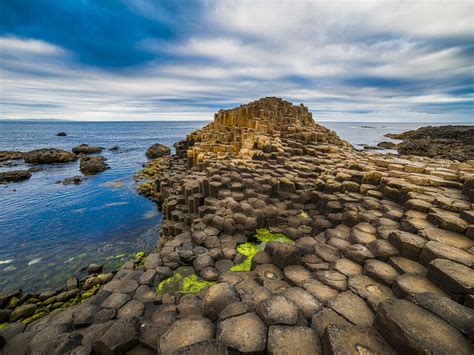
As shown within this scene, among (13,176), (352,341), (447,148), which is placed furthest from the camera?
(447,148)

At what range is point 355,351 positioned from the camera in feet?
7.72

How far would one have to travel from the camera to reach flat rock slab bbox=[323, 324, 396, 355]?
93.2 inches

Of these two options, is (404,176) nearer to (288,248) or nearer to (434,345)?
(288,248)

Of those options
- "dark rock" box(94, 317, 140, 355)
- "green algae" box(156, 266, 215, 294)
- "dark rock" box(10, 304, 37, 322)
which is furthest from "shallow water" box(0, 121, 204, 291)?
"dark rock" box(94, 317, 140, 355)

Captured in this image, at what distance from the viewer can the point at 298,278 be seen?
4355 millimetres

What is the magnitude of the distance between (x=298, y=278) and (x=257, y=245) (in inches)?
96.7

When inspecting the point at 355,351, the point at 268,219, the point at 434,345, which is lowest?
the point at 268,219

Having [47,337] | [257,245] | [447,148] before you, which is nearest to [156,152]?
[257,245]

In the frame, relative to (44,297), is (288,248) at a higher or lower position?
higher

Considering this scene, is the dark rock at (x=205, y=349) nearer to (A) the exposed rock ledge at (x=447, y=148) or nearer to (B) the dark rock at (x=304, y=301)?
(B) the dark rock at (x=304, y=301)

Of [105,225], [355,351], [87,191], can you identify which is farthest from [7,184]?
[355,351]

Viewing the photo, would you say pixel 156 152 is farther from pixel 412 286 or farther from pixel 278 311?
pixel 412 286

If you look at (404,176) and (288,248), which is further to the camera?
(404,176)

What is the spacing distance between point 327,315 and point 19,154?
5200 centimetres
